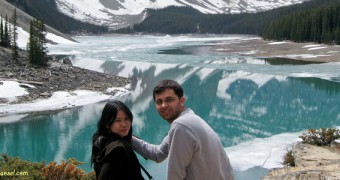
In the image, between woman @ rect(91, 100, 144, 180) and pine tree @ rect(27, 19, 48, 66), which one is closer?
Answer: woman @ rect(91, 100, 144, 180)

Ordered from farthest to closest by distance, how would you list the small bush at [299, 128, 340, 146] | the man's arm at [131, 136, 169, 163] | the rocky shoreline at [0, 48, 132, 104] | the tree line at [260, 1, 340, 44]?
the tree line at [260, 1, 340, 44]
the rocky shoreline at [0, 48, 132, 104]
the small bush at [299, 128, 340, 146]
the man's arm at [131, 136, 169, 163]

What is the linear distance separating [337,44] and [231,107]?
5574 centimetres

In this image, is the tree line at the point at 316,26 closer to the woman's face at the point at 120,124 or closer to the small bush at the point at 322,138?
the small bush at the point at 322,138

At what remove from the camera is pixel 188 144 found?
343cm

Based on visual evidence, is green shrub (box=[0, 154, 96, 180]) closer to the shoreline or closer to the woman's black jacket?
the woman's black jacket

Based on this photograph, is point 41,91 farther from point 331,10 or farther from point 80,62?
point 331,10

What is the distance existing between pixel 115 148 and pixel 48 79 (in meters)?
31.7

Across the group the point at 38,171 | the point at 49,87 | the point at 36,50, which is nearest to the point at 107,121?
the point at 38,171

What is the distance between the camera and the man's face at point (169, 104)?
3723 millimetres

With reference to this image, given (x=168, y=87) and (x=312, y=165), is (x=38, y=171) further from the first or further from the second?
(x=312, y=165)

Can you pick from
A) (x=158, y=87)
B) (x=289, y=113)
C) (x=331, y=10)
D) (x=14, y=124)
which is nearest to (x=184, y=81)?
(x=289, y=113)

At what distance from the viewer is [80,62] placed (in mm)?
55188

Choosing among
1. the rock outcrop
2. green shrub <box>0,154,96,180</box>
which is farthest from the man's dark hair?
the rock outcrop

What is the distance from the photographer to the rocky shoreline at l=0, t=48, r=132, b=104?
29.9 metres
